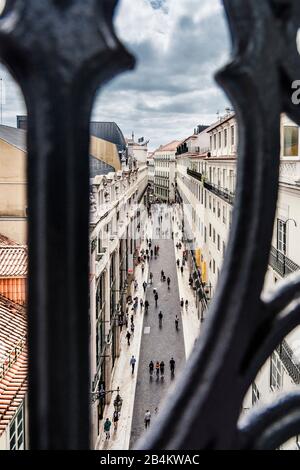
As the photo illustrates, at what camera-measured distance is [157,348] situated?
30047mm

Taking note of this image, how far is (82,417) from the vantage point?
1.07 meters

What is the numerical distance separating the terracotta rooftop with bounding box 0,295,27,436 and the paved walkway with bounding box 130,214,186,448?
635 centimetres

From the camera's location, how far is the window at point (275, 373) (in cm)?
1454

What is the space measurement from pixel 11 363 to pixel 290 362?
768cm

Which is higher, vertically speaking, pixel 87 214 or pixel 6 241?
pixel 87 214

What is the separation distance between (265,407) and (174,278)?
46548mm

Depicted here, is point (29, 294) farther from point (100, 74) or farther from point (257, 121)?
point (257, 121)

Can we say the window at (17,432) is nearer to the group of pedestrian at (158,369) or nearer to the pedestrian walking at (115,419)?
the pedestrian walking at (115,419)

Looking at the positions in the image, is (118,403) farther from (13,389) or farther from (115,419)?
(13,389)

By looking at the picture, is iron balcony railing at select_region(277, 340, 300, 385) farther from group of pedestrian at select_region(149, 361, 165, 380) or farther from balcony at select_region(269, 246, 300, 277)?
group of pedestrian at select_region(149, 361, 165, 380)

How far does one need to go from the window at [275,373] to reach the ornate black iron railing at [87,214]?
1417cm

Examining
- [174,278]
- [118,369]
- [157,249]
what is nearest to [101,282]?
[118,369]

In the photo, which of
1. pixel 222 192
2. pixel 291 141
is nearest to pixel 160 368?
pixel 222 192

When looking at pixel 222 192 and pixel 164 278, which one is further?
pixel 164 278
